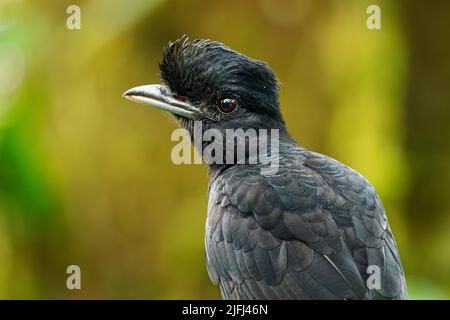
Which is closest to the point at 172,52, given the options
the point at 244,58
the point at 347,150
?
the point at 244,58

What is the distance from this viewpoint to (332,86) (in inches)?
291

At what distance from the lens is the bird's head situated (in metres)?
4.66

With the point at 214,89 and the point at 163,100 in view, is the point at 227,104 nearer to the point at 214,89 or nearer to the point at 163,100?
the point at 214,89

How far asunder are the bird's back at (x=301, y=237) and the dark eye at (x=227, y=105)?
400 millimetres

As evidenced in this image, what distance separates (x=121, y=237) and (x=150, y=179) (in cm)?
65

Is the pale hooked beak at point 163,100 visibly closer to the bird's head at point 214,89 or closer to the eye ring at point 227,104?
the bird's head at point 214,89

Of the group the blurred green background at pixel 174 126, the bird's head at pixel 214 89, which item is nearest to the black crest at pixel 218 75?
the bird's head at pixel 214 89

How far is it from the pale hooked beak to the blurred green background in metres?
1.85

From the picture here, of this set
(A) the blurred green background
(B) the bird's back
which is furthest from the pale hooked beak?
(A) the blurred green background

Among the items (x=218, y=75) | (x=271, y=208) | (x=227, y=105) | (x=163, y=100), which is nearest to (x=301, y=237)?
(x=271, y=208)

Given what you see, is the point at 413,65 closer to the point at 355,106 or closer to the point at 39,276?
the point at 355,106

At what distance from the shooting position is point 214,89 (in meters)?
4.71

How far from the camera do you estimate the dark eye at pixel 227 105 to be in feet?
15.5
